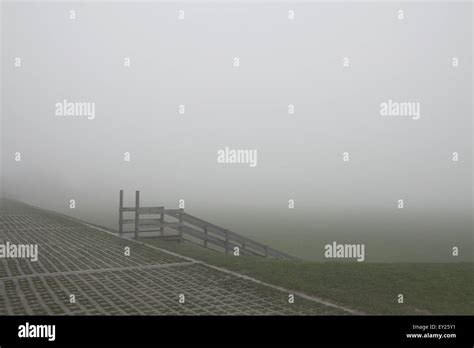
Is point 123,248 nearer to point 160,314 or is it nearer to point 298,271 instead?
point 298,271

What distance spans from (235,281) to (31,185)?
400ft

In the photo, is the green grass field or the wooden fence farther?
the wooden fence

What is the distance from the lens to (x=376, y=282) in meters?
8.67

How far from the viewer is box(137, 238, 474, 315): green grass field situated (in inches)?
277

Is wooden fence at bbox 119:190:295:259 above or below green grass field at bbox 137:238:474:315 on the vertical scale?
above

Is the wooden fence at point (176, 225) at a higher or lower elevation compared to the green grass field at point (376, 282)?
higher

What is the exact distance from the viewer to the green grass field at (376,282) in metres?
7.03

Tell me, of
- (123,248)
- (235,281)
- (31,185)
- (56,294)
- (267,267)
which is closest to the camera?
(56,294)

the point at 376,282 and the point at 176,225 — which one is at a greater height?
the point at 176,225

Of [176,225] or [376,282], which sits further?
[176,225]

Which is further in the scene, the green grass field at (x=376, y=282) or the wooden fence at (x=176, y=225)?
the wooden fence at (x=176, y=225)
